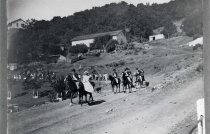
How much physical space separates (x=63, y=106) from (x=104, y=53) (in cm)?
53

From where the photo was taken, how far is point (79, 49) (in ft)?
8.85

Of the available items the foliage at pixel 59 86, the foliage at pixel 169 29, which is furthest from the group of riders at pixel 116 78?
the foliage at pixel 169 29

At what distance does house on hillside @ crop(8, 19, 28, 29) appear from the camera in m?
2.76

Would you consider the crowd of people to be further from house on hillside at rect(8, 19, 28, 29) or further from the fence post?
the fence post

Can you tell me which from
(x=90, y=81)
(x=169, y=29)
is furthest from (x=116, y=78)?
(x=169, y=29)

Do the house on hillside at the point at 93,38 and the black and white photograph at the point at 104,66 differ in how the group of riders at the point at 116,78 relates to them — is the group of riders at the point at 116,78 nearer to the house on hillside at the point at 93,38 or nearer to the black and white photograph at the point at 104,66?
the black and white photograph at the point at 104,66

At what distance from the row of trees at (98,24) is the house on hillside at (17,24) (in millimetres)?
41

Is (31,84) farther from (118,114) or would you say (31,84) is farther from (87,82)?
(118,114)

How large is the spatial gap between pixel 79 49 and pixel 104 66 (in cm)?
24

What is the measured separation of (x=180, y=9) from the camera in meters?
2.46

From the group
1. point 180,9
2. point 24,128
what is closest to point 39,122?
point 24,128

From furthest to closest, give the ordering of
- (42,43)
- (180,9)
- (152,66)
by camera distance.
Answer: (42,43) < (152,66) < (180,9)

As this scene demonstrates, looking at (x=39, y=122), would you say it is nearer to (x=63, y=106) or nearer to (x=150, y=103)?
(x=63, y=106)

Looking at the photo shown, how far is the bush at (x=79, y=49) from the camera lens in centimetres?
267
